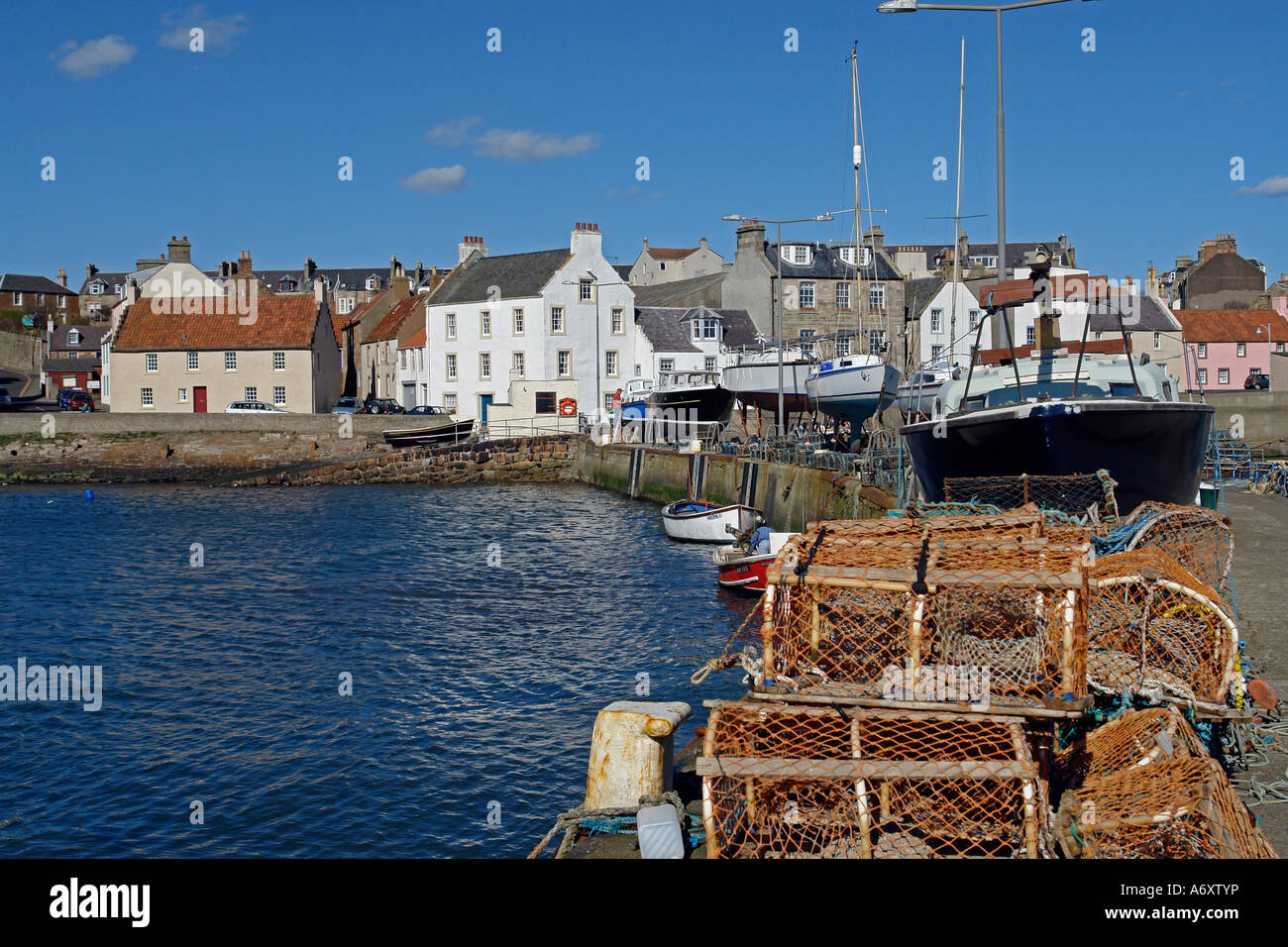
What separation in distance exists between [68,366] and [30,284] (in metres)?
33.5

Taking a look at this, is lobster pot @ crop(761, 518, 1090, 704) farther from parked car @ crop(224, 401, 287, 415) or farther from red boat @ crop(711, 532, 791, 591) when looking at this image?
parked car @ crop(224, 401, 287, 415)

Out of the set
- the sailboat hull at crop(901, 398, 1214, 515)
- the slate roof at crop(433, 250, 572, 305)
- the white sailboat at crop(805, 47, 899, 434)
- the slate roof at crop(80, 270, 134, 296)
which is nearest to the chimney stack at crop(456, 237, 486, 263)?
the slate roof at crop(433, 250, 572, 305)

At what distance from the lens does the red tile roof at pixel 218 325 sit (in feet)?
200

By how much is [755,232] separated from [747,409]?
50.5 feet

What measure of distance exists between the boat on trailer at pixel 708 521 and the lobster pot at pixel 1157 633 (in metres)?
21.0

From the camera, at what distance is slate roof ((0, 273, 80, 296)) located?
111812 mm

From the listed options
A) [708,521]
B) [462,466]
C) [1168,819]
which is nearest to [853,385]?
[708,521]

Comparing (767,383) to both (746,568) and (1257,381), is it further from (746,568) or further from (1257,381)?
(1257,381)

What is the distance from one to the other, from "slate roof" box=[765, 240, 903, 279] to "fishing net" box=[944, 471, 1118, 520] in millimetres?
47497

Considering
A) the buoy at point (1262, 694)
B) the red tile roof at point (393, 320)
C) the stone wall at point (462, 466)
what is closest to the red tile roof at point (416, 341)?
the red tile roof at point (393, 320)

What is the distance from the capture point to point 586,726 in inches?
607

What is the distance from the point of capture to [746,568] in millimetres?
23969

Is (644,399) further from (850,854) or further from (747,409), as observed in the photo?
(850,854)

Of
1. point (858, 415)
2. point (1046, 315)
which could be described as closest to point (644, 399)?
point (858, 415)
